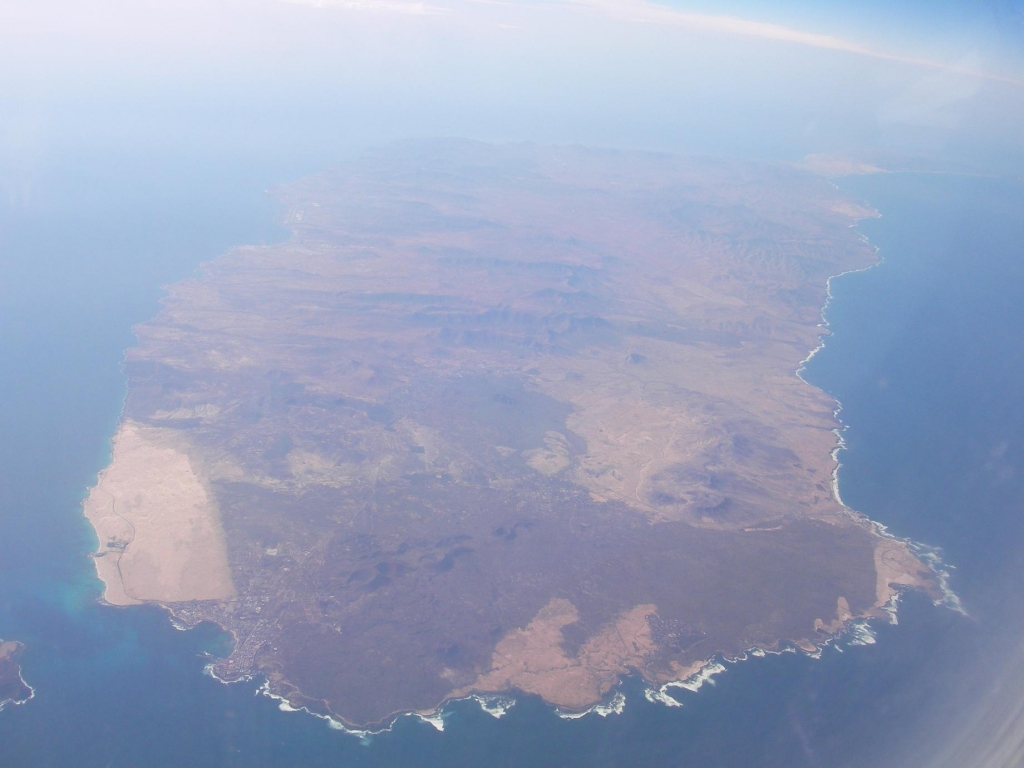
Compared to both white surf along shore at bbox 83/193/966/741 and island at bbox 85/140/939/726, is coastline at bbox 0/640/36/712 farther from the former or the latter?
island at bbox 85/140/939/726

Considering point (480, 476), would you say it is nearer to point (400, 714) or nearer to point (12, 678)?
point (400, 714)

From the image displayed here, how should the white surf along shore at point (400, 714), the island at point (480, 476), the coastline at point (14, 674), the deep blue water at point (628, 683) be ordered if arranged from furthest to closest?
the island at point (480, 476) → the white surf along shore at point (400, 714) → the coastline at point (14, 674) → the deep blue water at point (628, 683)

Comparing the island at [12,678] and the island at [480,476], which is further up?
the island at [480,476]

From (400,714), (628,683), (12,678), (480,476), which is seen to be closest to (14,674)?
(12,678)

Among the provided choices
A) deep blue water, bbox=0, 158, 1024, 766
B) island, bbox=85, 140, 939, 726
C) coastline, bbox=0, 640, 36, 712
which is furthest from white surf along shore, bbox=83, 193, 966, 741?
coastline, bbox=0, 640, 36, 712

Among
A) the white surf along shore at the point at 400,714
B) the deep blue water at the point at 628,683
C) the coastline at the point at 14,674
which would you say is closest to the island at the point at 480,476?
the white surf along shore at the point at 400,714

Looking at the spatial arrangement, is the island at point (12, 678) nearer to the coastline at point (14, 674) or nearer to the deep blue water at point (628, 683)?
the coastline at point (14, 674)
